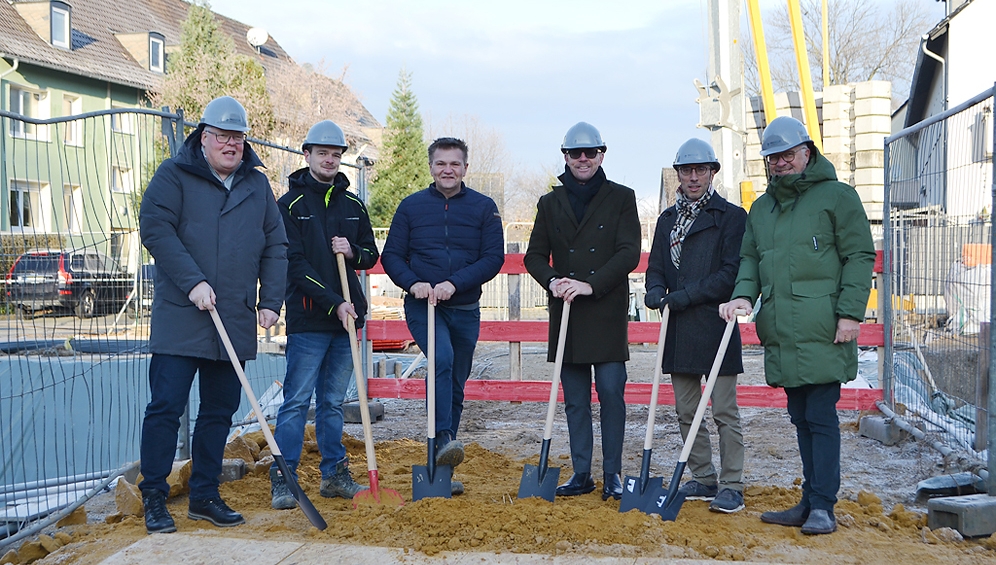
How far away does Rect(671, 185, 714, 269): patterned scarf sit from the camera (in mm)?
4809

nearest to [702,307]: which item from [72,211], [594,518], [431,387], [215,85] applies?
[594,518]

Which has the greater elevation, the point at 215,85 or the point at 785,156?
the point at 215,85

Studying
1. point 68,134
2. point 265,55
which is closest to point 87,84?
point 265,55

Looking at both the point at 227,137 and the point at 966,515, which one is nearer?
the point at 966,515

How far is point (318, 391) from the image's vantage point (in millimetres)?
5090

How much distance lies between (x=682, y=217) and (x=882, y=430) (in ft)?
8.29

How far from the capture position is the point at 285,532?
4.11m

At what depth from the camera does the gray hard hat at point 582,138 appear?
482cm

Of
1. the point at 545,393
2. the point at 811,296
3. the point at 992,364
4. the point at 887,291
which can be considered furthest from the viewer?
the point at 545,393

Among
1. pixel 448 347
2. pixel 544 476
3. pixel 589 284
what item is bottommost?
pixel 544 476

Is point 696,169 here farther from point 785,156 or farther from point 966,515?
point 966,515

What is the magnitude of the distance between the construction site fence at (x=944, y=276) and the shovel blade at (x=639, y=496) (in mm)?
1581

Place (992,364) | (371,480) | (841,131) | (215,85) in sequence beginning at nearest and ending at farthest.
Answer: (992,364)
(371,480)
(841,131)
(215,85)

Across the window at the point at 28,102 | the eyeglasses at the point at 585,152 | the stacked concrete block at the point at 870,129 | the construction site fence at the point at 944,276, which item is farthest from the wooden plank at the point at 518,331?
the window at the point at 28,102
